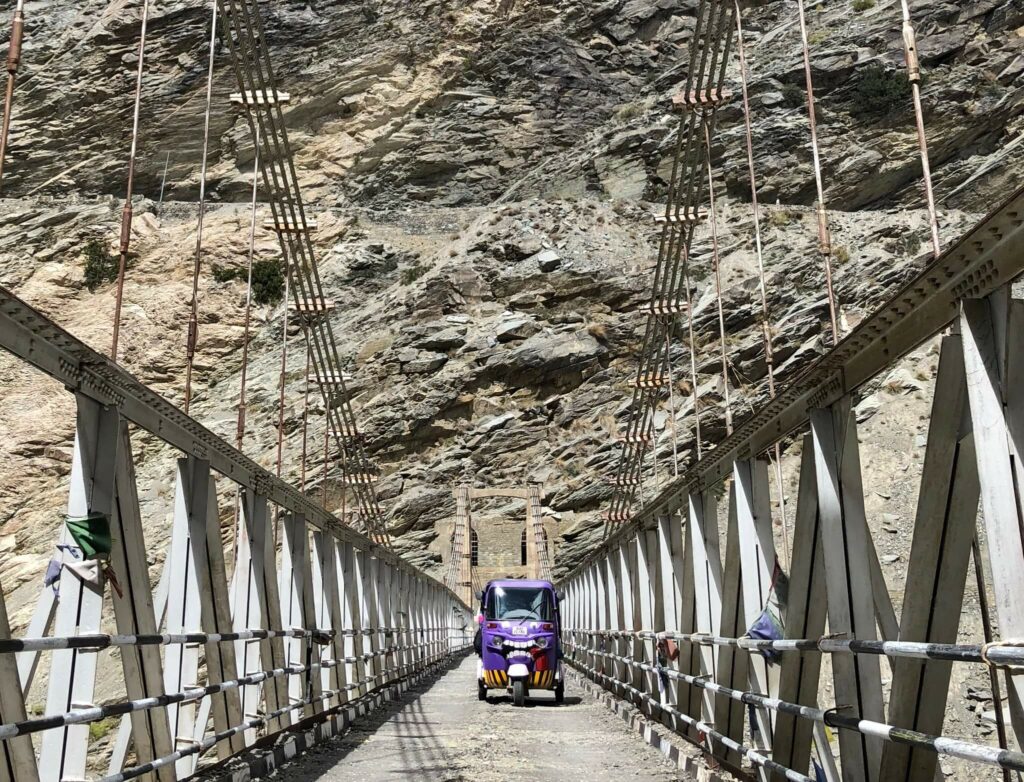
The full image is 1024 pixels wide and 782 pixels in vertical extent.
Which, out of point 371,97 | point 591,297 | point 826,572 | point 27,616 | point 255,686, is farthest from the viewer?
point 371,97

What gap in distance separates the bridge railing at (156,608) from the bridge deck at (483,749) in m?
0.60

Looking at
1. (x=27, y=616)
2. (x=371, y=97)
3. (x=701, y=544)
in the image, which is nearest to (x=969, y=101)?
(x=371, y=97)

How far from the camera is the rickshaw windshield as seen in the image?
17.3 meters

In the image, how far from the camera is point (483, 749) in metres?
9.27

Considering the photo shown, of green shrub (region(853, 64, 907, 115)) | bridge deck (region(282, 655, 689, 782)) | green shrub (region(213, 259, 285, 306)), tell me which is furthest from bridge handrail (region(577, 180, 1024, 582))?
green shrub (region(213, 259, 285, 306))

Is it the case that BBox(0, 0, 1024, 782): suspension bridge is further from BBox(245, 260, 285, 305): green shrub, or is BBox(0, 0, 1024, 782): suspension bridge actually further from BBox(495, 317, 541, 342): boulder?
BBox(245, 260, 285, 305): green shrub

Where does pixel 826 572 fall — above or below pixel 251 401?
below

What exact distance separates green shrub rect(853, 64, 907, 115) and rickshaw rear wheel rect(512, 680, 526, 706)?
156 feet

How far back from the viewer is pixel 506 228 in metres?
53.5

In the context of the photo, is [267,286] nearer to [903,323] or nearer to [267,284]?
[267,284]

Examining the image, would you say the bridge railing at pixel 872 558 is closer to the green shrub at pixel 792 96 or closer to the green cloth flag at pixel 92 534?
the green cloth flag at pixel 92 534

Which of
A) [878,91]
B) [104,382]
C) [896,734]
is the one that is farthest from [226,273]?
[896,734]

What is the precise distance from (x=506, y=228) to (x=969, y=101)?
23.6 meters

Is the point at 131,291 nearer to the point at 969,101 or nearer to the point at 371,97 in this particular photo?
the point at 371,97
